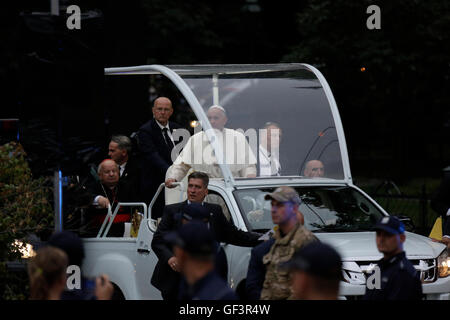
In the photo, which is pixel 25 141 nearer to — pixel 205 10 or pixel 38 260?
pixel 38 260

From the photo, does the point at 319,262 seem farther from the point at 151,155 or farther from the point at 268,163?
the point at 151,155

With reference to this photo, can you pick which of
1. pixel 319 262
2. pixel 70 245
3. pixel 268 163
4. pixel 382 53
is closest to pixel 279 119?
pixel 268 163

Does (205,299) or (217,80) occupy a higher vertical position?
(217,80)

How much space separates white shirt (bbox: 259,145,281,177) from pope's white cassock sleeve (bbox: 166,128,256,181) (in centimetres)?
18

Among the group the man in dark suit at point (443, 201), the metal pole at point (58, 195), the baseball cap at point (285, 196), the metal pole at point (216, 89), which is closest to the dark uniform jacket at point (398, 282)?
the baseball cap at point (285, 196)

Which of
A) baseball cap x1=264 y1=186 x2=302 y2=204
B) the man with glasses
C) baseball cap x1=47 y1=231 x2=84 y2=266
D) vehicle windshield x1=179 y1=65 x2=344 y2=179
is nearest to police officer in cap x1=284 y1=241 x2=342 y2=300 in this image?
baseball cap x1=47 y1=231 x2=84 y2=266

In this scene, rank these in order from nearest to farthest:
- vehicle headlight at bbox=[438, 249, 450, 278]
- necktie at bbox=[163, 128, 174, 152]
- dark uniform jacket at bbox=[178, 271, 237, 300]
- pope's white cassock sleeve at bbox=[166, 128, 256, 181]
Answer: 1. dark uniform jacket at bbox=[178, 271, 237, 300]
2. vehicle headlight at bbox=[438, 249, 450, 278]
3. pope's white cassock sleeve at bbox=[166, 128, 256, 181]
4. necktie at bbox=[163, 128, 174, 152]

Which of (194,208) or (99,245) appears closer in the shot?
(194,208)

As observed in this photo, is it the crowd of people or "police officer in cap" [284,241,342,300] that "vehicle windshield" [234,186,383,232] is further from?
"police officer in cap" [284,241,342,300]

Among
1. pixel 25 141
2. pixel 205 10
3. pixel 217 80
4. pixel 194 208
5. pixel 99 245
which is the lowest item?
pixel 99 245

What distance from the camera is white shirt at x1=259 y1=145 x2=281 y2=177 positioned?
417 inches

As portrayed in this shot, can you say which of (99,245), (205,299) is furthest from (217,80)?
(205,299)

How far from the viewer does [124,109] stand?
570 inches
